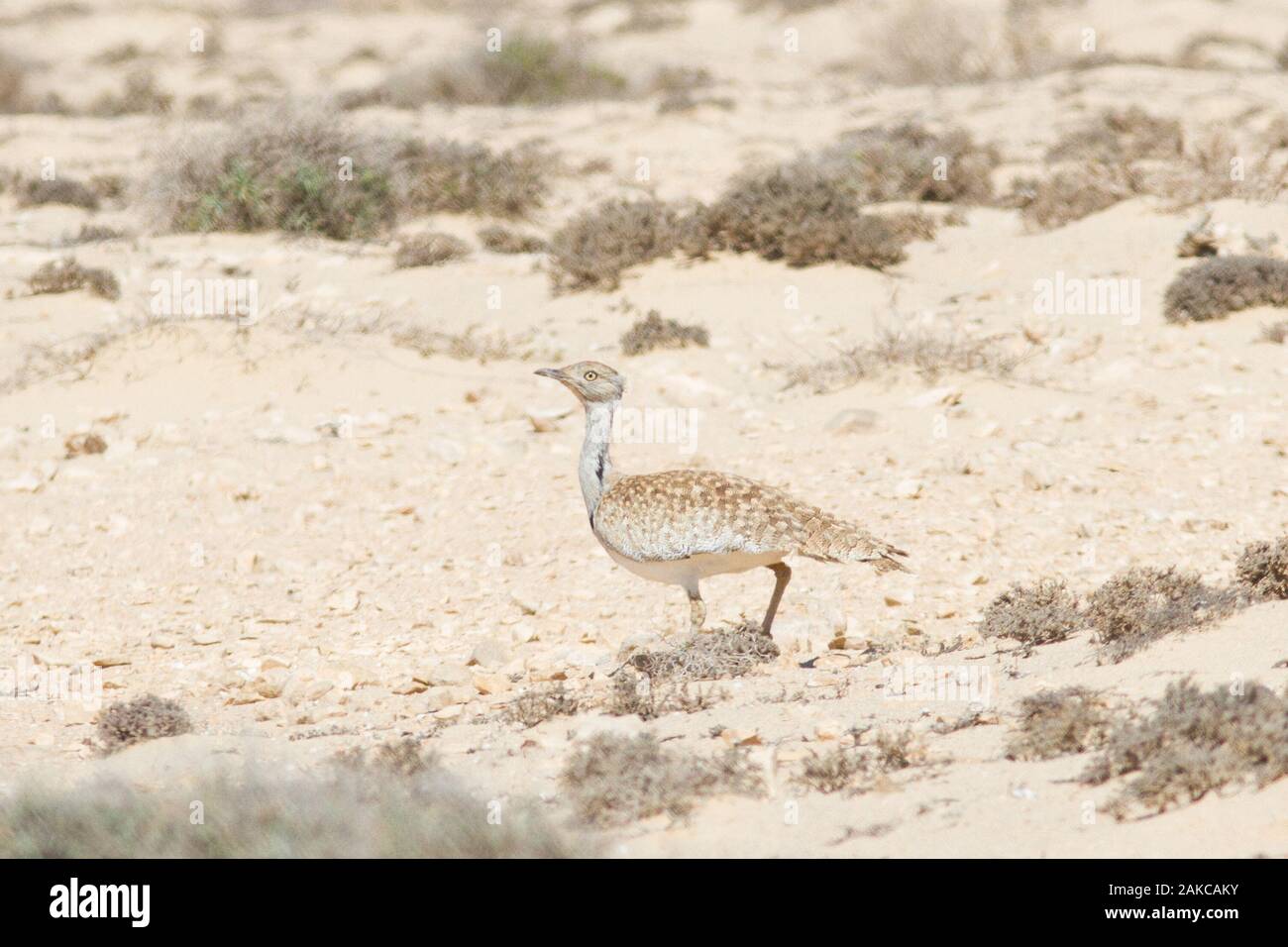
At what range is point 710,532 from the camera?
267 inches

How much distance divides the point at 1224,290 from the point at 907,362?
290 centimetres

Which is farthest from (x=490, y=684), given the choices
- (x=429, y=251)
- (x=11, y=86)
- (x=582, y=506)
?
(x=11, y=86)

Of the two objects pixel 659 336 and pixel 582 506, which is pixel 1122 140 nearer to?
pixel 659 336

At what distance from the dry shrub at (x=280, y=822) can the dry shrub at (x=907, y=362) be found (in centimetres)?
663

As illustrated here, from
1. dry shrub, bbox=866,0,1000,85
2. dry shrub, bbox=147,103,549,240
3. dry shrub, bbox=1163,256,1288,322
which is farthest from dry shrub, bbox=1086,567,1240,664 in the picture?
dry shrub, bbox=866,0,1000,85

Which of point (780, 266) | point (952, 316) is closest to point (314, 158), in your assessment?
point (780, 266)

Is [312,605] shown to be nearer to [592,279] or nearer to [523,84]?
[592,279]

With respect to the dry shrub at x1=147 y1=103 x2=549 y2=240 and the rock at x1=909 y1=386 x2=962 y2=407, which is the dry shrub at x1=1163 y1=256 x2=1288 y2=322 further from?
the dry shrub at x1=147 y1=103 x2=549 y2=240

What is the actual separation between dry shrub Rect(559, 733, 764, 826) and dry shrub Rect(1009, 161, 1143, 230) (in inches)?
436

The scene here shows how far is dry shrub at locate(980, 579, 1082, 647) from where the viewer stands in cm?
718

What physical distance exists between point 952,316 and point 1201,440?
3420 mm

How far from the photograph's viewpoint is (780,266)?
1448 centimetres
